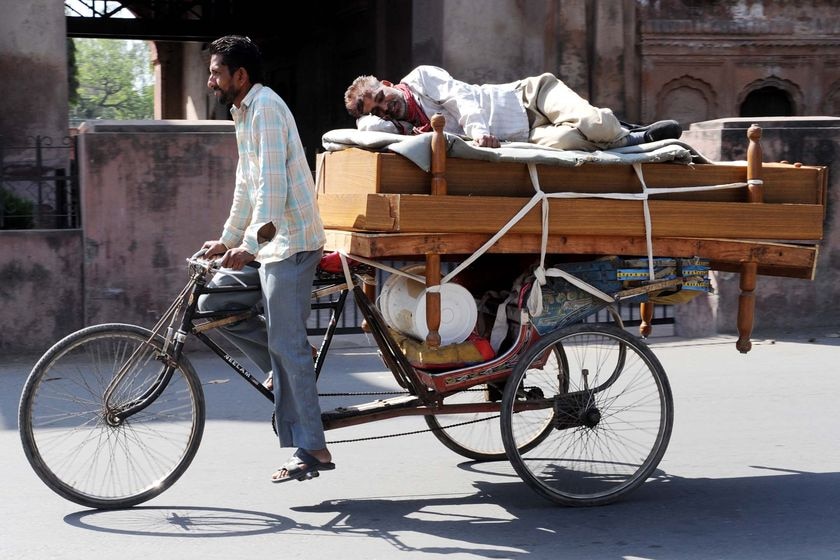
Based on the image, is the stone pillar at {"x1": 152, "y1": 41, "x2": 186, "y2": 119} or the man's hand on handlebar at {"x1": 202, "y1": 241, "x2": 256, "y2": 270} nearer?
the man's hand on handlebar at {"x1": 202, "y1": 241, "x2": 256, "y2": 270}

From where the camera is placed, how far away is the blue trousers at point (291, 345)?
5242 mm

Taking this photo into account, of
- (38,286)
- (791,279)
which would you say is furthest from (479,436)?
(791,279)

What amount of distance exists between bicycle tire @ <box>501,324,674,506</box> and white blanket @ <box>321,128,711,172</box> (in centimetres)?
76

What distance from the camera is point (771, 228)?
5742 mm

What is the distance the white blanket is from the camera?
17.3ft

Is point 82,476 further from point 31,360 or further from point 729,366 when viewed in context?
point 729,366

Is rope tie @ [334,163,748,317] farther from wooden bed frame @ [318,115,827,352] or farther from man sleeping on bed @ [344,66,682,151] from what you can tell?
man sleeping on bed @ [344,66,682,151]

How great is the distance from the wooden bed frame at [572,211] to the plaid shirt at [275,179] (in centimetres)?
22

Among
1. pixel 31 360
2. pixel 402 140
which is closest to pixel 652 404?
pixel 402 140

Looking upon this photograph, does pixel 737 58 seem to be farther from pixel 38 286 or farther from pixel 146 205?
pixel 38 286

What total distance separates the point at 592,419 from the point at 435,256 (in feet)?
3.70

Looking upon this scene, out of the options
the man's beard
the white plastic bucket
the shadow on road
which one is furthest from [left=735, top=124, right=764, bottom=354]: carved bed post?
the man's beard

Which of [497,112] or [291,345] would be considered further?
[497,112]

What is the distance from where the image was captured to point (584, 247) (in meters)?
5.60
